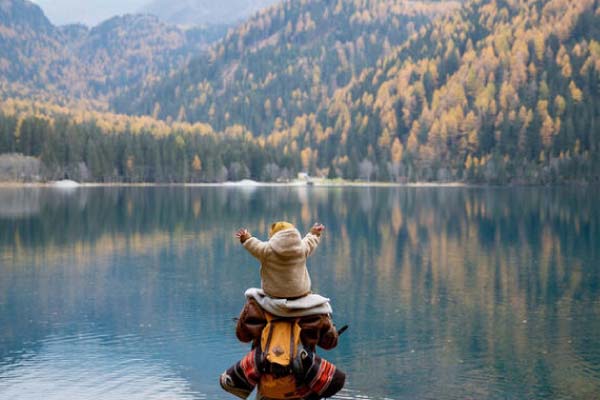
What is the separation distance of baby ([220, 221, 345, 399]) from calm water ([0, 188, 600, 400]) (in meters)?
7.42

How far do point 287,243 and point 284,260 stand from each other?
29 centimetres

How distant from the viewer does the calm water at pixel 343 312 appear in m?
18.4

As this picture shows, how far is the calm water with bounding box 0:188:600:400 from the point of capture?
18.4 metres

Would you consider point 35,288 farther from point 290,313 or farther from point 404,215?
point 404,215

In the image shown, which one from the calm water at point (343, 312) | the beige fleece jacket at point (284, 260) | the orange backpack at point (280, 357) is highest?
the beige fleece jacket at point (284, 260)

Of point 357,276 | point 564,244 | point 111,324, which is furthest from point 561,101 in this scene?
point 111,324

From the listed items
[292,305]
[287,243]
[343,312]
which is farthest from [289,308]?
[343,312]

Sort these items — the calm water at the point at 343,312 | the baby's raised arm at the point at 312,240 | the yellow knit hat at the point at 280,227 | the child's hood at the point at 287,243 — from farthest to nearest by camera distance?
the calm water at the point at 343,312, the baby's raised arm at the point at 312,240, the yellow knit hat at the point at 280,227, the child's hood at the point at 287,243

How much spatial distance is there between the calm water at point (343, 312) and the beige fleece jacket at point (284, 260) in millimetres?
8078

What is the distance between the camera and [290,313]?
9.97m

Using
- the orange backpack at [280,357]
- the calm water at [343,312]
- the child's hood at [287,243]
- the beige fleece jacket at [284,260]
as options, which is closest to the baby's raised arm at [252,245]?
the beige fleece jacket at [284,260]

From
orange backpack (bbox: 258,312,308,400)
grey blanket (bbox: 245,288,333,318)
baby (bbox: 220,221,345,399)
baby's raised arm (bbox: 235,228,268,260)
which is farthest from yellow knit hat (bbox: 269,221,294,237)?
orange backpack (bbox: 258,312,308,400)

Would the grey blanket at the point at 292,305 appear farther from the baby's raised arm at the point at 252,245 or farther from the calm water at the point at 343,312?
the calm water at the point at 343,312

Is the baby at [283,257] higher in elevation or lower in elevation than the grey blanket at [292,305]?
higher
